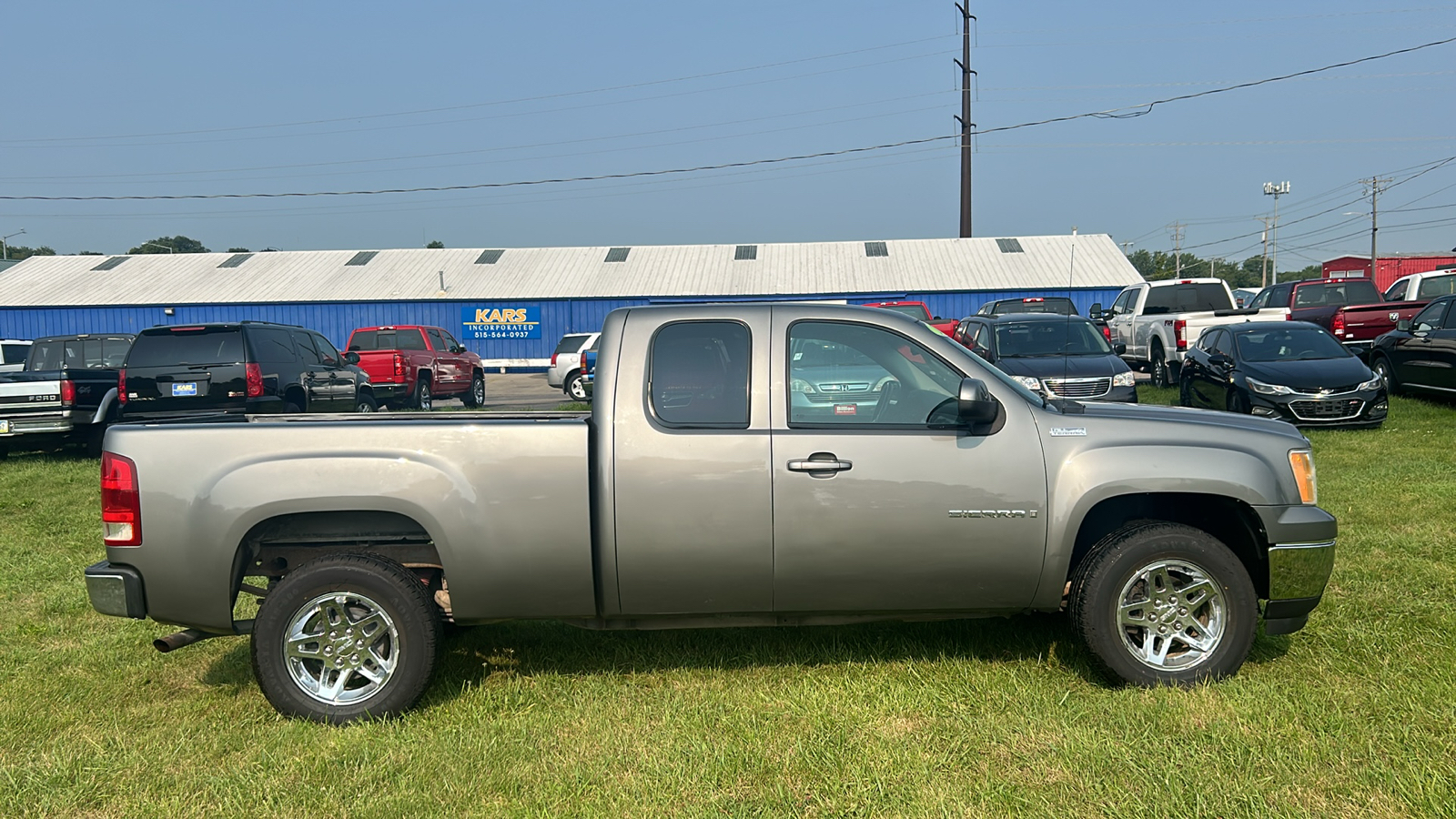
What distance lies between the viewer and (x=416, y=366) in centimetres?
2019

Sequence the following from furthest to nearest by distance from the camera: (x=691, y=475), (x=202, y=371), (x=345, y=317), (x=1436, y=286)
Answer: (x=345, y=317), (x=1436, y=286), (x=202, y=371), (x=691, y=475)

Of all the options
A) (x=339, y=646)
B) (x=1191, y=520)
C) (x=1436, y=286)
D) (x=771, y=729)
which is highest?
(x=1436, y=286)

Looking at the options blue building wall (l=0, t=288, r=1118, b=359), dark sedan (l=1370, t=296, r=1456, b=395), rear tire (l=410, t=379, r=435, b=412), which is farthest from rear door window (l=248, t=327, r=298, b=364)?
blue building wall (l=0, t=288, r=1118, b=359)

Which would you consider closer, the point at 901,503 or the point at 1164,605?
the point at 901,503

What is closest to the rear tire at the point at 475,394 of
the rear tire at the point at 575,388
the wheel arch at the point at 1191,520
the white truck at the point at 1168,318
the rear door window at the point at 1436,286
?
the rear tire at the point at 575,388

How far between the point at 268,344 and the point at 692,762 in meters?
10.7

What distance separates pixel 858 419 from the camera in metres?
4.55

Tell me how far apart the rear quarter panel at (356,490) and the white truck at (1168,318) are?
15.9m

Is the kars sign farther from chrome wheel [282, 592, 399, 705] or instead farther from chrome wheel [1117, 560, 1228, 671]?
chrome wheel [1117, 560, 1228, 671]

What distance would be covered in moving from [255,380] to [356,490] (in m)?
8.94

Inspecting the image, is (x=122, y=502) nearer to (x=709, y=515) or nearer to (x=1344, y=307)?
(x=709, y=515)

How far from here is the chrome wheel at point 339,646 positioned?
14.6 ft

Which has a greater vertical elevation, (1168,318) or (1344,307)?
(1344,307)

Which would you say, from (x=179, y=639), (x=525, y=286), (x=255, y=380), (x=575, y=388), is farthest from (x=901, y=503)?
(x=525, y=286)
